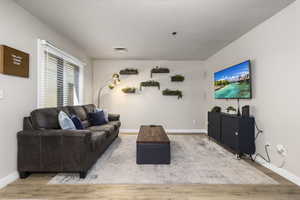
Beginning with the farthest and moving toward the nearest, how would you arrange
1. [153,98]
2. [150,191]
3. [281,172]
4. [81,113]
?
[153,98], [81,113], [281,172], [150,191]

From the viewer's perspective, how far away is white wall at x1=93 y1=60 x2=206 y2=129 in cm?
567

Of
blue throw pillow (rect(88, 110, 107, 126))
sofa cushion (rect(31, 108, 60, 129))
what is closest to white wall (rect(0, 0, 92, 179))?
sofa cushion (rect(31, 108, 60, 129))

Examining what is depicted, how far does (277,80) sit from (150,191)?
8.11 feet

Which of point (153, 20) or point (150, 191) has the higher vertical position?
point (153, 20)

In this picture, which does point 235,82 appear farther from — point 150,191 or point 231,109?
point 150,191

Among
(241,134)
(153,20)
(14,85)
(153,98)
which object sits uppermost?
(153,20)

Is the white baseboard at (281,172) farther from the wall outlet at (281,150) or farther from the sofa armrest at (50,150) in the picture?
the sofa armrest at (50,150)

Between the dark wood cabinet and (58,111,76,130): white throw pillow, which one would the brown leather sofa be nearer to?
(58,111,76,130): white throw pillow

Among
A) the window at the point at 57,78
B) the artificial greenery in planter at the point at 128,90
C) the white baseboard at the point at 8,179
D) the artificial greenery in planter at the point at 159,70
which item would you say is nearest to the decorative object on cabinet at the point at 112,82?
the artificial greenery in planter at the point at 128,90

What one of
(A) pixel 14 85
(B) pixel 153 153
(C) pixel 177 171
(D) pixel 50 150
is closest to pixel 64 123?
(D) pixel 50 150

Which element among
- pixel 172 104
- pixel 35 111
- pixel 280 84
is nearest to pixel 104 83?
pixel 172 104

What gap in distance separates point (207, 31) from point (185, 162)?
2495 mm

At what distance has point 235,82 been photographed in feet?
11.6

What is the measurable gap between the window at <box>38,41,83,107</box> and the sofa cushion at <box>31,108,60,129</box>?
28 centimetres
